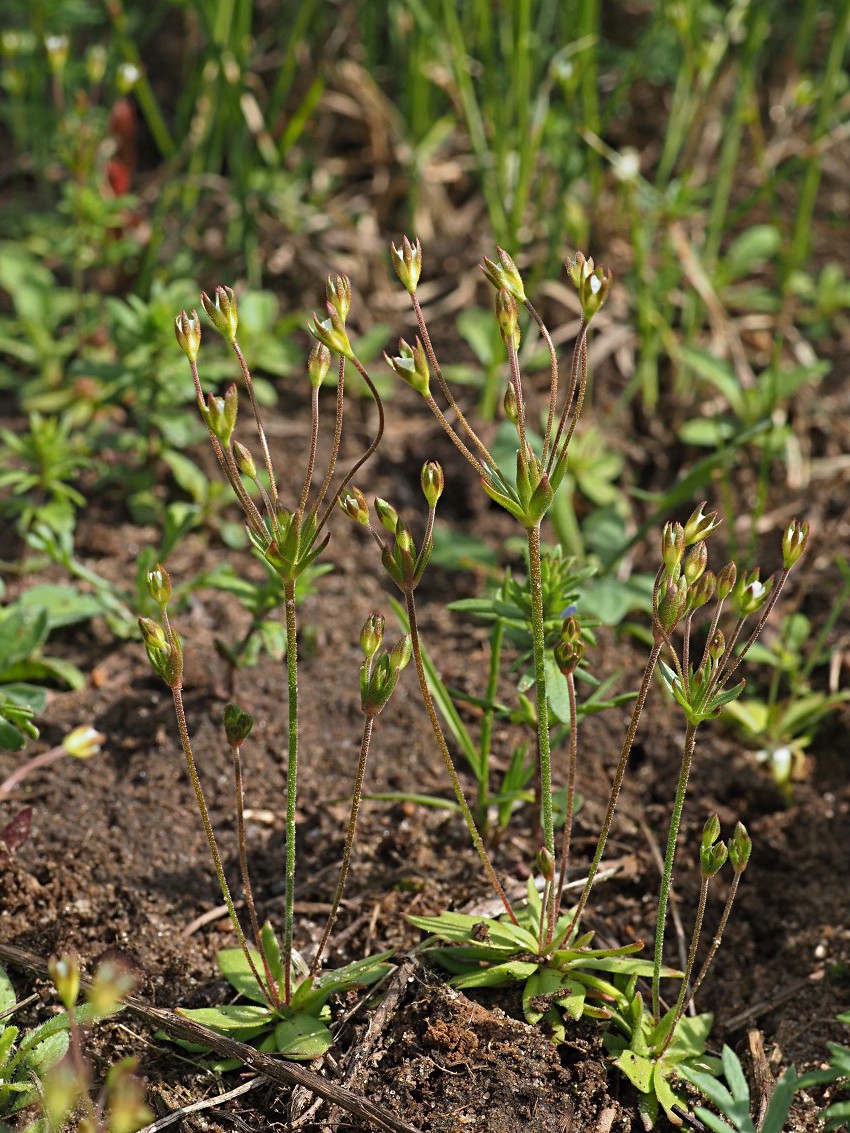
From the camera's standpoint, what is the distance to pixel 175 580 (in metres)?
2.87

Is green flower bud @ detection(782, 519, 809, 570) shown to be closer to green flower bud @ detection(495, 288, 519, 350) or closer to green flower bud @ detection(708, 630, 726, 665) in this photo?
green flower bud @ detection(708, 630, 726, 665)

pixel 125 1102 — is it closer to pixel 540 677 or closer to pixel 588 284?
pixel 540 677

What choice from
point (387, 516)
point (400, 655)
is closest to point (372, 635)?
point (400, 655)

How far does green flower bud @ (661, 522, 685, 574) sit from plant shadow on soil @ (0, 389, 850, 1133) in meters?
0.77

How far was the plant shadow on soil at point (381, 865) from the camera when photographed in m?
1.88

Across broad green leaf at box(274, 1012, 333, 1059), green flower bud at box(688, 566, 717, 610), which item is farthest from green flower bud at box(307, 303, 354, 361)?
broad green leaf at box(274, 1012, 333, 1059)

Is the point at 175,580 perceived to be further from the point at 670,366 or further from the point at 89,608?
the point at 670,366

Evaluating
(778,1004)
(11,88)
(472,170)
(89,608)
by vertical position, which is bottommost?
(778,1004)

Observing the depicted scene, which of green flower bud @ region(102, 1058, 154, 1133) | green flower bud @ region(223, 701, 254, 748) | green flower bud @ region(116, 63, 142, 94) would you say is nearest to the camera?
green flower bud @ region(102, 1058, 154, 1133)

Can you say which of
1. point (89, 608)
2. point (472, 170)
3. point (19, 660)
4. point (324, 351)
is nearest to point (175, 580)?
point (89, 608)

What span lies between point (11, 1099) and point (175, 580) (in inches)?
50.7

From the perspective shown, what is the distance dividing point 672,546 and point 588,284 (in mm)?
378

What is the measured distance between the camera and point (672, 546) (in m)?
1.69

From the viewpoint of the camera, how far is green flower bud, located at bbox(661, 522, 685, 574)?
1.68 m
